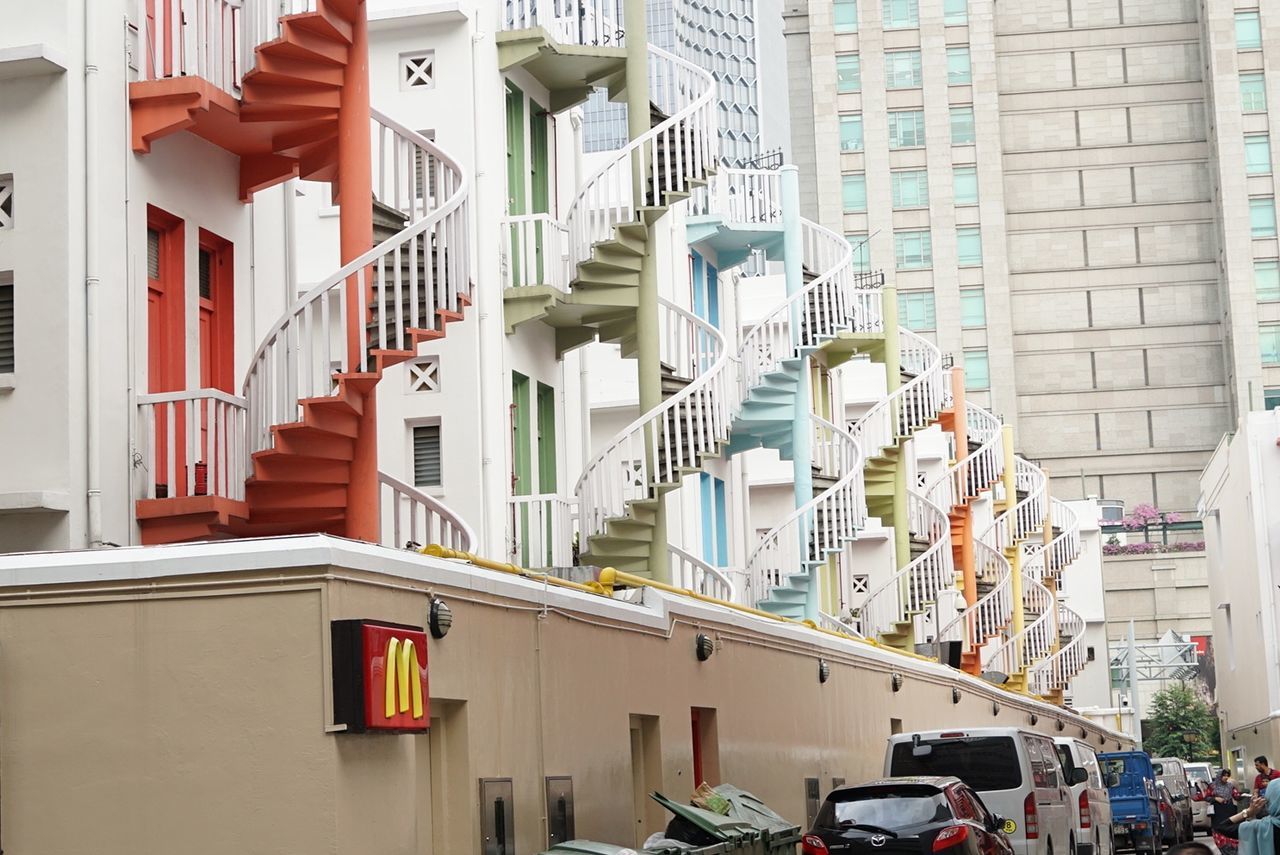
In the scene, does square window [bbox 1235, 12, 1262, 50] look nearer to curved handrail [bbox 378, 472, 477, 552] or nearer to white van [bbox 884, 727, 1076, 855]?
white van [bbox 884, 727, 1076, 855]

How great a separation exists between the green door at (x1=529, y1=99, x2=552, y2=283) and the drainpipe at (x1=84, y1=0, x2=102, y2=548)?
10.2m

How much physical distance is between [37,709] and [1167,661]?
8916cm

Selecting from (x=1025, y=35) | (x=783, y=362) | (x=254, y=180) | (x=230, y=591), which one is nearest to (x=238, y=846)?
(x=230, y=591)

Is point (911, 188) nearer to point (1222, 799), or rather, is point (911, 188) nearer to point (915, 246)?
point (915, 246)

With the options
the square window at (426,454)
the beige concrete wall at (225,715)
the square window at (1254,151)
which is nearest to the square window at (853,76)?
the square window at (1254,151)

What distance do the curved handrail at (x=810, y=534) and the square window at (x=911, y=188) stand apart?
77407 mm

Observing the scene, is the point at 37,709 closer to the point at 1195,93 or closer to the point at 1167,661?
the point at 1167,661

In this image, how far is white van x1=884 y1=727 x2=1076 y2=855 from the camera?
19891 millimetres

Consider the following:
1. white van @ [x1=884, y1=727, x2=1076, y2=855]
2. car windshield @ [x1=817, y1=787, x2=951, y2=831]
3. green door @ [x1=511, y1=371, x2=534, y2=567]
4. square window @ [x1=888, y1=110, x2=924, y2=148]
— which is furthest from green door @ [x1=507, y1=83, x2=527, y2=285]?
square window @ [x1=888, y1=110, x2=924, y2=148]

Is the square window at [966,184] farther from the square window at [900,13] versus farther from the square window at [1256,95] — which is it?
the square window at [1256,95]

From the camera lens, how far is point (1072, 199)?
116250 millimetres

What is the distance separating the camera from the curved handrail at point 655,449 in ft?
77.0

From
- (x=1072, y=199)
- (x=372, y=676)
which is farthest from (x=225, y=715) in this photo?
(x=1072, y=199)

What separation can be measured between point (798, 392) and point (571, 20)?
33.4ft
